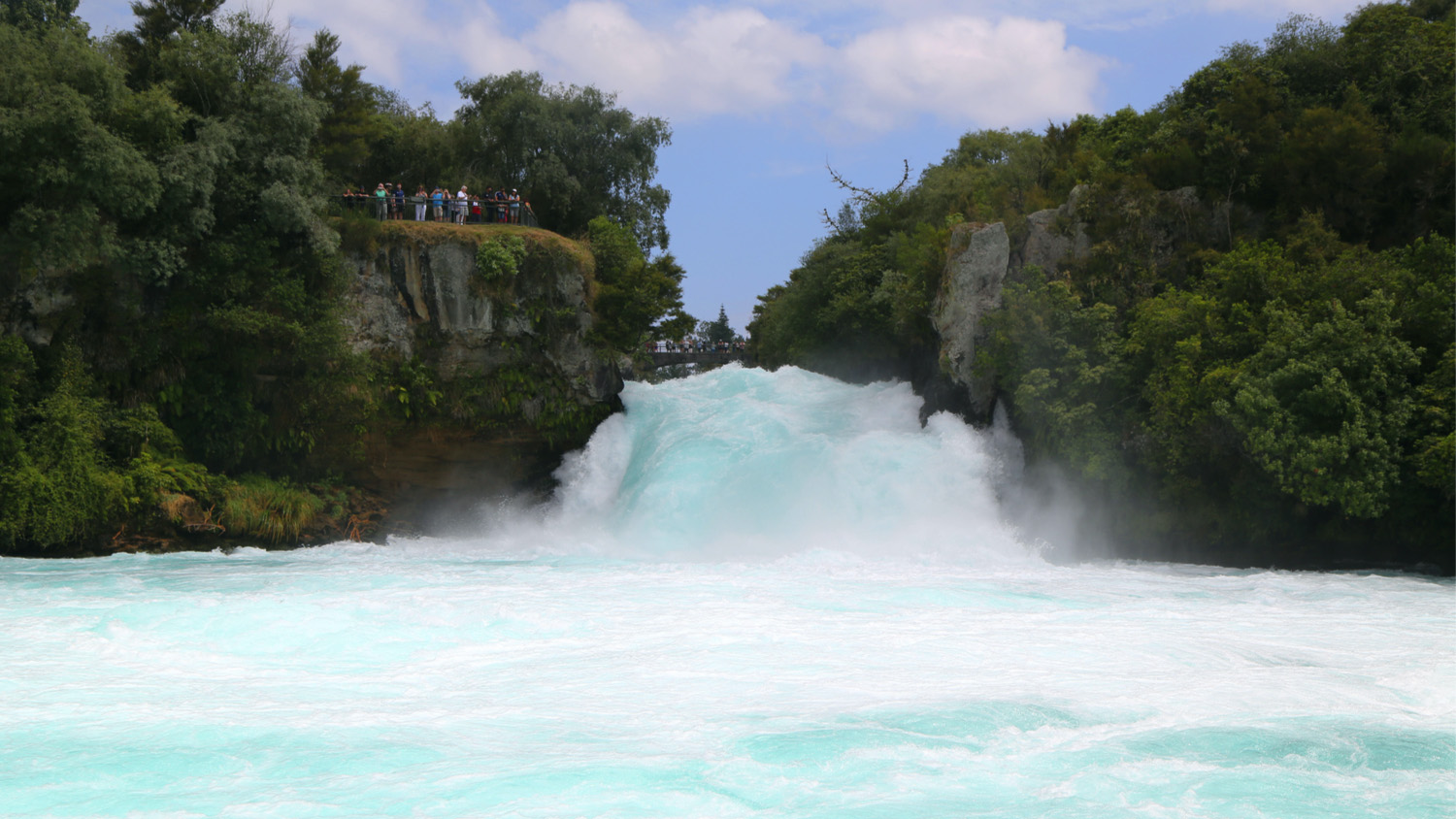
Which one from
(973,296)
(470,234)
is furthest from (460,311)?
(973,296)

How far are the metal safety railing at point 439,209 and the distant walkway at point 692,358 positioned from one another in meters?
28.8

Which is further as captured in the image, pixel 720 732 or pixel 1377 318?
pixel 1377 318

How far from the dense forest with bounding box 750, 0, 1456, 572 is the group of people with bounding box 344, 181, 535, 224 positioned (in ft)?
38.5

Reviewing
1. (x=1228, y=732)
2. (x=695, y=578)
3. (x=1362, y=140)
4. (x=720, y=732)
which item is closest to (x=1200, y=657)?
(x=1228, y=732)

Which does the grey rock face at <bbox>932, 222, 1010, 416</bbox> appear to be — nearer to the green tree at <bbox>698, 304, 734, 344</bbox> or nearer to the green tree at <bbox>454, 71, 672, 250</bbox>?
the green tree at <bbox>454, 71, 672, 250</bbox>

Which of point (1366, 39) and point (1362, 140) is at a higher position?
point (1366, 39)

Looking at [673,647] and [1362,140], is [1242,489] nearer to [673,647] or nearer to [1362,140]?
[1362,140]

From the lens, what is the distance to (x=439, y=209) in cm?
2712

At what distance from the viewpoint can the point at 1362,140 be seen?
22812 mm

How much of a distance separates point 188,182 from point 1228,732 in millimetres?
21626

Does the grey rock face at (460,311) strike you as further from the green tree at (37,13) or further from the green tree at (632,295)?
the green tree at (37,13)

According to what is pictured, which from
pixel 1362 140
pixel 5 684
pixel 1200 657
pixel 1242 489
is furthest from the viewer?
pixel 1362 140

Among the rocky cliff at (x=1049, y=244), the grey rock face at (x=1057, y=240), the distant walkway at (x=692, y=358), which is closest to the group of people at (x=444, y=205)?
the rocky cliff at (x=1049, y=244)

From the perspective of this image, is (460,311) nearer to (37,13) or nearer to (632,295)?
(632,295)
